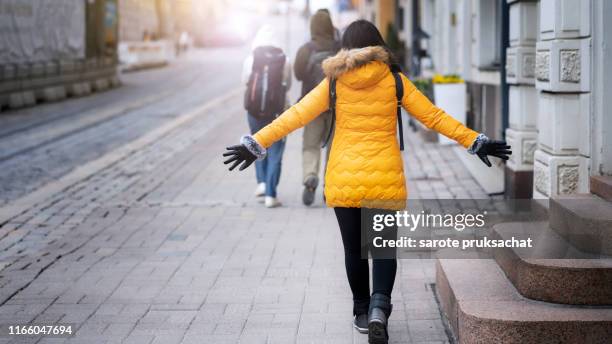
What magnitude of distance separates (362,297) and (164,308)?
1.39 metres

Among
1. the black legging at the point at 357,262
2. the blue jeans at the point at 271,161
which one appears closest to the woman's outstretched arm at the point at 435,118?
the black legging at the point at 357,262

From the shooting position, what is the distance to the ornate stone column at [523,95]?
9.63m

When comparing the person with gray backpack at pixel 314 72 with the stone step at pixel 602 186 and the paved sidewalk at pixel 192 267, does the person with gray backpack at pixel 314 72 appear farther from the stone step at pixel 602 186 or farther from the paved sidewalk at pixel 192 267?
the stone step at pixel 602 186

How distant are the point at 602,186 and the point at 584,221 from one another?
106cm

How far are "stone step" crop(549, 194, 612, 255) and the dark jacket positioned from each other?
3904mm

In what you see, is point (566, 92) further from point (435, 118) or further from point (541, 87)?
point (435, 118)

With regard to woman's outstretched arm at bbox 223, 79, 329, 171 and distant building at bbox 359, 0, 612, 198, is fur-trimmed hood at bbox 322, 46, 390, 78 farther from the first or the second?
distant building at bbox 359, 0, 612, 198

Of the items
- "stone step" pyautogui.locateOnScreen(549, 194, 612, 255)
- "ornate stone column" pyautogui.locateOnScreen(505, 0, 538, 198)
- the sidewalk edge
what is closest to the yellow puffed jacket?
"stone step" pyautogui.locateOnScreen(549, 194, 612, 255)

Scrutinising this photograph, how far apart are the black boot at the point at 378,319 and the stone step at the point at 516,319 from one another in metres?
0.38

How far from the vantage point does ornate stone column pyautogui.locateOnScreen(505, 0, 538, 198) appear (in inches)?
379

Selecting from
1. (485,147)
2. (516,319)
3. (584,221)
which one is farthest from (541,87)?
(516,319)

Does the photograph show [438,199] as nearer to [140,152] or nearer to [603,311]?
[603,311]

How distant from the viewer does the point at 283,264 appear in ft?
24.6

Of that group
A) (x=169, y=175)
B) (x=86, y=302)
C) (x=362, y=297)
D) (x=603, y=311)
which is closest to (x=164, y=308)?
(x=86, y=302)
